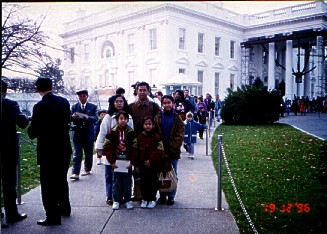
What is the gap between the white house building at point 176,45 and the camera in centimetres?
3073

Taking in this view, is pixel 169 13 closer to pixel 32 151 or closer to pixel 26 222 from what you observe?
pixel 32 151

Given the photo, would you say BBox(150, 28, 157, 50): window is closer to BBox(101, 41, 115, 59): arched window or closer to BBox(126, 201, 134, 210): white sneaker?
BBox(101, 41, 115, 59): arched window

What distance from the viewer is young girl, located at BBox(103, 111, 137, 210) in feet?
17.0

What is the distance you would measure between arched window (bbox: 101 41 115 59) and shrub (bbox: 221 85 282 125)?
17.7 metres

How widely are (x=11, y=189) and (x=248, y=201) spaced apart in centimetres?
363

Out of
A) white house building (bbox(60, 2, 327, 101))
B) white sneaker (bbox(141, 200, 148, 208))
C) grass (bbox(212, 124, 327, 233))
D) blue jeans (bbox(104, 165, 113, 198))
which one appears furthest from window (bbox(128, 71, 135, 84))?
white sneaker (bbox(141, 200, 148, 208))

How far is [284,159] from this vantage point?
30.8 feet

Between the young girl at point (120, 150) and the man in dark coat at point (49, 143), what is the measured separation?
30.9 inches

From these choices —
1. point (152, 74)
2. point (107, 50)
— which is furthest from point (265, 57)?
point (107, 50)

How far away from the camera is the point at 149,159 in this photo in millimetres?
5191

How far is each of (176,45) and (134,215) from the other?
28.3 m

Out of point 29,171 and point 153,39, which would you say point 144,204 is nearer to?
point 29,171

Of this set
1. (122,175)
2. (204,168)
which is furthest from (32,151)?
(122,175)
